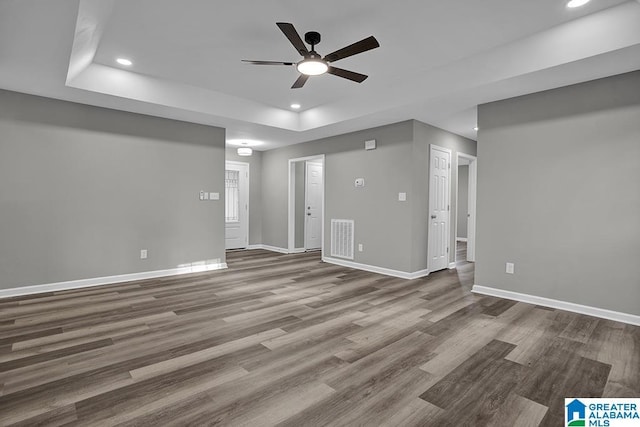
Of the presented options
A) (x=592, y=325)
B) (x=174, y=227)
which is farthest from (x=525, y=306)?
(x=174, y=227)

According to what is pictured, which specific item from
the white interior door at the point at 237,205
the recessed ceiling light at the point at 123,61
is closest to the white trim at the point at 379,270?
the white interior door at the point at 237,205

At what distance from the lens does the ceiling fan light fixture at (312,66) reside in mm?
2857

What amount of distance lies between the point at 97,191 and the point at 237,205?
3.55 m

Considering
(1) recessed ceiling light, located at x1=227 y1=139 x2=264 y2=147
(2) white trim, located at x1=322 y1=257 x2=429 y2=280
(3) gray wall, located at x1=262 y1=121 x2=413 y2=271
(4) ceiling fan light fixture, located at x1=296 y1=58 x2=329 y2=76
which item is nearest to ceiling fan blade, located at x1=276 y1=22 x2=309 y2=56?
(4) ceiling fan light fixture, located at x1=296 y1=58 x2=329 y2=76

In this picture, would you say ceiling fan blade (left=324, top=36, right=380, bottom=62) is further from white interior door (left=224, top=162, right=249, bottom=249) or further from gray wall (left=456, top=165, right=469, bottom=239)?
gray wall (left=456, top=165, right=469, bottom=239)

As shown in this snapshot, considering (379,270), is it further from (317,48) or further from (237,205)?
(237,205)

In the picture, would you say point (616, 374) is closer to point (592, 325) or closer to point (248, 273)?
point (592, 325)

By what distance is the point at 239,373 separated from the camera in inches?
85.2

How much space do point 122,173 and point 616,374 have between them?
226 inches

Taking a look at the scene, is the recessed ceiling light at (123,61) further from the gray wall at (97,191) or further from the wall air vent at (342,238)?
the wall air vent at (342,238)

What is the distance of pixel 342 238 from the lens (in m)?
5.98

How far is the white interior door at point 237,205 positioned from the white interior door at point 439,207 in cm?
450

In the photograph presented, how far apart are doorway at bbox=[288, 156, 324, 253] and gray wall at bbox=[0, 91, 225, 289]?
2135 millimetres

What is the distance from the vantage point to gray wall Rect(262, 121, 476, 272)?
4938 mm
